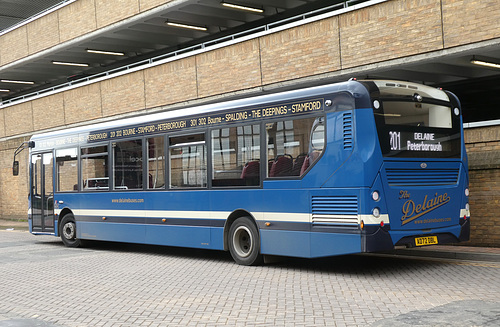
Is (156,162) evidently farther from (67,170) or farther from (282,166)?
(67,170)

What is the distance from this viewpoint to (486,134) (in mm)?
13016

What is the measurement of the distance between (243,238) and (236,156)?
1.53 m

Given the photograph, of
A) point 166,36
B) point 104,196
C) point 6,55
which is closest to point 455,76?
point 104,196

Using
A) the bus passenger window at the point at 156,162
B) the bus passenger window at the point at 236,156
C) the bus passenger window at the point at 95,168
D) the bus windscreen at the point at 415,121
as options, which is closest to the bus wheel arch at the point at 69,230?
the bus passenger window at the point at 95,168

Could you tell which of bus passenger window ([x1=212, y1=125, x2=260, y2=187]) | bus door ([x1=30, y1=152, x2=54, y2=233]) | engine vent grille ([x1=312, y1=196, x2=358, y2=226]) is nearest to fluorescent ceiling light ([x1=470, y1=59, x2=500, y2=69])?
bus passenger window ([x1=212, y1=125, x2=260, y2=187])

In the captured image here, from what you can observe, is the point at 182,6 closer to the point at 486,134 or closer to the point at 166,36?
the point at 166,36

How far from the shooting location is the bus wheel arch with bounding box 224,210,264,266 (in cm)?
1173

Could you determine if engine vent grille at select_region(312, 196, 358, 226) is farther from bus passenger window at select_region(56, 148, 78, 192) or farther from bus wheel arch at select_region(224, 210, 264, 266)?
bus passenger window at select_region(56, 148, 78, 192)

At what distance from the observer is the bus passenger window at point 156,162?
539 inches

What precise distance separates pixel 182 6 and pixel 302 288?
13.2 meters

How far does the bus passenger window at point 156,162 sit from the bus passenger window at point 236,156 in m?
1.63

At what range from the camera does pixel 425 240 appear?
10383 mm

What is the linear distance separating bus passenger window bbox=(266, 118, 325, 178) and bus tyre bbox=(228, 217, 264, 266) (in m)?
1.11

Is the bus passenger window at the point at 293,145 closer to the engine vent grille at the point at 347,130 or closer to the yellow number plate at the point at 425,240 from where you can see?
the engine vent grille at the point at 347,130
